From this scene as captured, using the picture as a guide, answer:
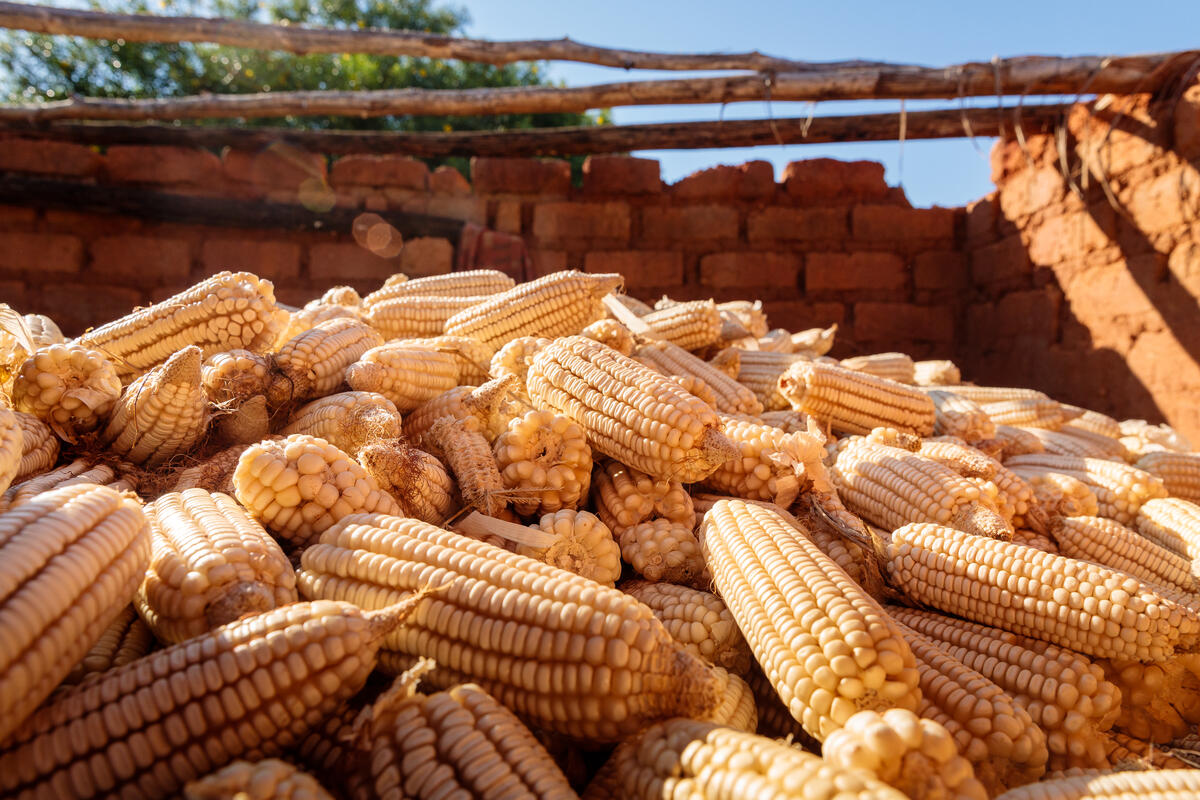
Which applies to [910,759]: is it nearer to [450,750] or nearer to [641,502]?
[450,750]

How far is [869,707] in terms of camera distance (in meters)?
1.48

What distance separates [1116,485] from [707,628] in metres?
2.76

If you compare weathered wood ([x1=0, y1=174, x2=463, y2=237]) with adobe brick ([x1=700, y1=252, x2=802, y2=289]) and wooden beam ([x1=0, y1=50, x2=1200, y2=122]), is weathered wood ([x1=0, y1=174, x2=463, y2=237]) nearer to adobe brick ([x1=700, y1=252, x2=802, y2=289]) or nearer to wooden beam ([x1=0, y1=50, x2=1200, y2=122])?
wooden beam ([x1=0, y1=50, x2=1200, y2=122])

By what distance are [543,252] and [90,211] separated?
17.8ft

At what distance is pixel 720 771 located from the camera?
1.24 m

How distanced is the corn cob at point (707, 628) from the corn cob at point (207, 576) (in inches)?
40.1

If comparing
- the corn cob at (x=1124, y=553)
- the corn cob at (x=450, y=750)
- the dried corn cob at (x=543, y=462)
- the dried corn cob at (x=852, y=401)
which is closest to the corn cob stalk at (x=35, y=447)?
the dried corn cob at (x=543, y=462)

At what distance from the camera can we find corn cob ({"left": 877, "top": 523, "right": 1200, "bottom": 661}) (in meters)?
1.87

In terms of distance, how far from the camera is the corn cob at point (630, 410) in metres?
2.29

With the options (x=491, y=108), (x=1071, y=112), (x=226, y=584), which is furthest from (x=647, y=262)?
(x=226, y=584)

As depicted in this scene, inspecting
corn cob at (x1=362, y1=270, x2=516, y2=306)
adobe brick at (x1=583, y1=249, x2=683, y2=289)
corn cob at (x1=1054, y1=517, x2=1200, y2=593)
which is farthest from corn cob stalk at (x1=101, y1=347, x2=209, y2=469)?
adobe brick at (x1=583, y1=249, x2=683, y2=289)

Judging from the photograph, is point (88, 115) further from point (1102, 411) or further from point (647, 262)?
point (1102, 411)

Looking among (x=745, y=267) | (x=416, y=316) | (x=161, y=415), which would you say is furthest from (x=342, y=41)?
(x=161, y=415)

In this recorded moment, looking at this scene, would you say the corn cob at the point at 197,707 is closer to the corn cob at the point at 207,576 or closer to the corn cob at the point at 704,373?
the corn cob at the point at 207,576
